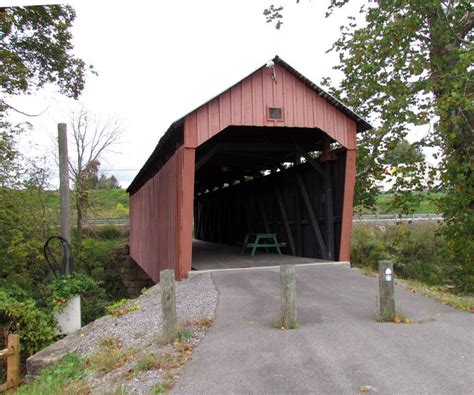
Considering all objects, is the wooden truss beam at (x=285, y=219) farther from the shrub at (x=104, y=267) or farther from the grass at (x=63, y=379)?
the shrub at (x=104, y=267)

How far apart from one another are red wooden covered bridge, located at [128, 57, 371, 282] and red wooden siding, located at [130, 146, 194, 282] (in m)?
0.02

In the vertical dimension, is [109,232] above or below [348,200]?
below

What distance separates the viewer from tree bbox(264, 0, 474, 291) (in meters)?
9.44

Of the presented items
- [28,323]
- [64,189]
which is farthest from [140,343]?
[64,189]

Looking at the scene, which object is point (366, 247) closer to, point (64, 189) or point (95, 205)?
point (95, 205)

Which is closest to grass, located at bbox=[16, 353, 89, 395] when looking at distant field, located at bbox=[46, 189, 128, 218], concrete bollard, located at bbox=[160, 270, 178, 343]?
concrete bollard, located at bbox=[160, 270, 178, 343]

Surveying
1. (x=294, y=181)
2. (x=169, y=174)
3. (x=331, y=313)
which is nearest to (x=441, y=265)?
(x=294, y=181)

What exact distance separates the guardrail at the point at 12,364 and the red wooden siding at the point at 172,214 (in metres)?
2.86

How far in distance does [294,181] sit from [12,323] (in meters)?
6.85

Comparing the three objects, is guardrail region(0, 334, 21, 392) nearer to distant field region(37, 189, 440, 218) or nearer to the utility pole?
the utility pole

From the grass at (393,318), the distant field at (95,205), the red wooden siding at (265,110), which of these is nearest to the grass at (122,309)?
the red wooden siding at (265,110)

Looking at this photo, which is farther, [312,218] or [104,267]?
[104,267]

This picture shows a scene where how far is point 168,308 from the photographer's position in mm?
4949

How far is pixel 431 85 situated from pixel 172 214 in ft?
20.4
